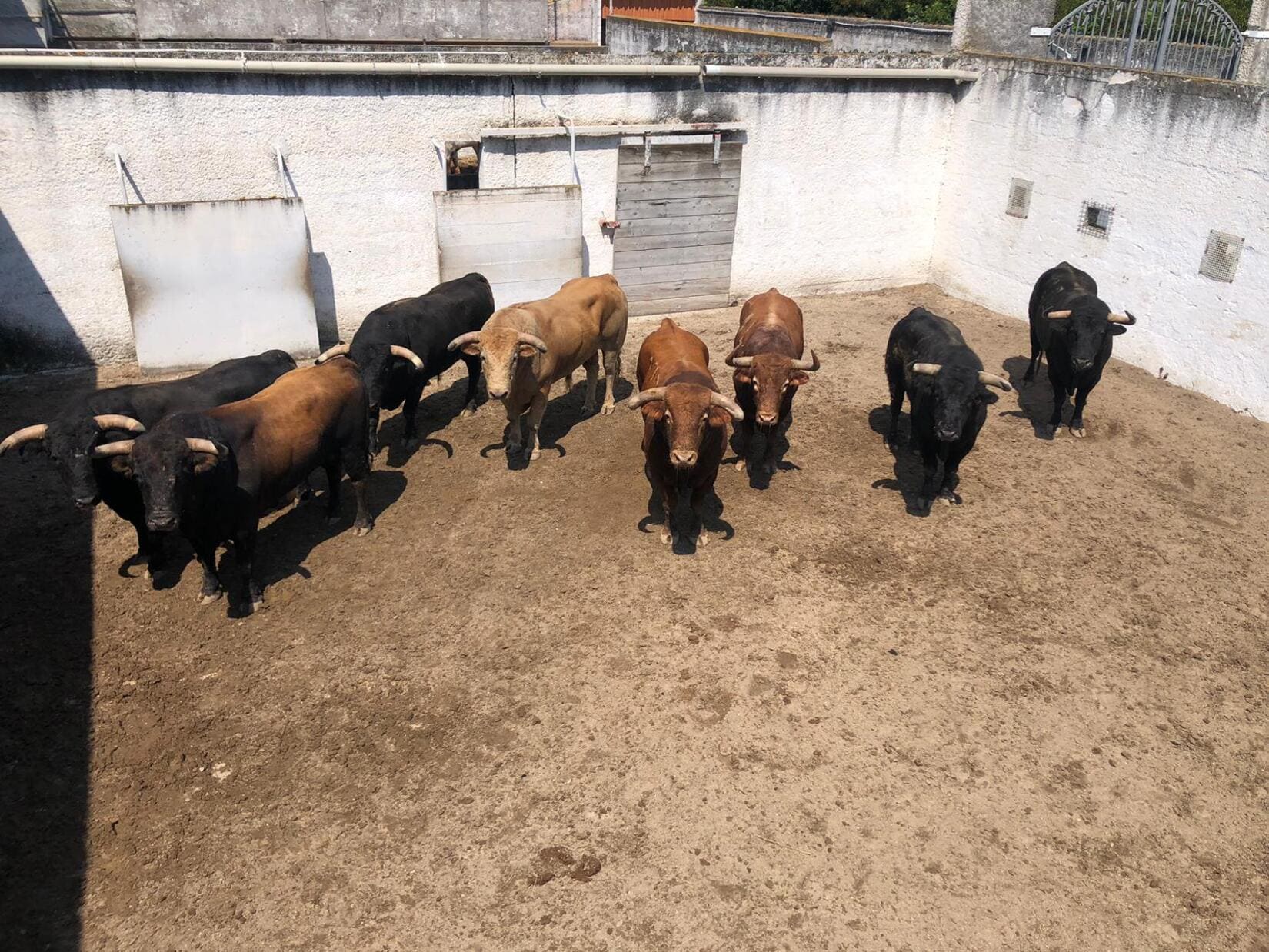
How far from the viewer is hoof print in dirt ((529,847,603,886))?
5254 mm

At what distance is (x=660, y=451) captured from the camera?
7.95 metres

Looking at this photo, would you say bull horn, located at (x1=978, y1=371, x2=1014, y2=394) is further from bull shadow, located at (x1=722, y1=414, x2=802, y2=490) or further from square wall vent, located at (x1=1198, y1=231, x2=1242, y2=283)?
square wall vent, located at (x1=1198, y1=231, x2=1242, y2=283)

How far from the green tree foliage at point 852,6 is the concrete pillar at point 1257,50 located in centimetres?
1803

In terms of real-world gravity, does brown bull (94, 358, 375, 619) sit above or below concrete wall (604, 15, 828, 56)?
below

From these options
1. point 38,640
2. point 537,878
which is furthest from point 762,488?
point 38,640

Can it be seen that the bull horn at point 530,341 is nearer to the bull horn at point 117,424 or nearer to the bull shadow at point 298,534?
the bull shadow at point 298,534

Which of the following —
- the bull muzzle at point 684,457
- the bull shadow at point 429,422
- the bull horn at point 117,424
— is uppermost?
the bull horn at point 117,424

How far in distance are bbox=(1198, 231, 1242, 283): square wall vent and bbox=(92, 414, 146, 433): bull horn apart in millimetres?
11805

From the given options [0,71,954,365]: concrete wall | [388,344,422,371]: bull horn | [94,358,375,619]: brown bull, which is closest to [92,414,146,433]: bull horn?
[94,358,375,619]: brown bull

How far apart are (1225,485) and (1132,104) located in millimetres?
5535

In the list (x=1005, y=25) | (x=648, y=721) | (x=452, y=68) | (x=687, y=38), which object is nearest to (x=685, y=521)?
(x=648, y=721)

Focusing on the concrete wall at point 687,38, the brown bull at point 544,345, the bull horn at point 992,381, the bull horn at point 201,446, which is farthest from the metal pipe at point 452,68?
the bull horn at point 992,381

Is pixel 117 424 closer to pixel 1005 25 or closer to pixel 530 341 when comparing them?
pixel 530 341

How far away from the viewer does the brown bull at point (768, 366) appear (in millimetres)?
8562
